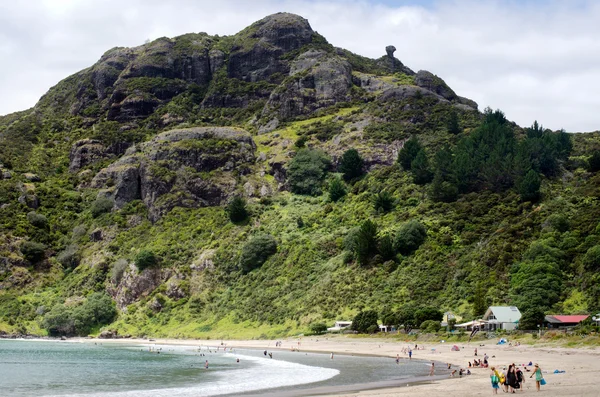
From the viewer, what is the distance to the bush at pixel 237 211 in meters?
119

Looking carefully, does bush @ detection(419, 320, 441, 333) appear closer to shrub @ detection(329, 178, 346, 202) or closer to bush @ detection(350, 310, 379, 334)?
bush @ detection(350, 310, 379, 334)

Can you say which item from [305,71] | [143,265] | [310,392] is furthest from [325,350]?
[305,71]

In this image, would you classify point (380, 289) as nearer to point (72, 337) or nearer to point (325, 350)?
point (325, 350)

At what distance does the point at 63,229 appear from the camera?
13550cm

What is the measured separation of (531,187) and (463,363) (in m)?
50.2

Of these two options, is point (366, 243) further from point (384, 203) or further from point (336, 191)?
point (336, 191)

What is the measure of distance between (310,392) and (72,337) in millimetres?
82990

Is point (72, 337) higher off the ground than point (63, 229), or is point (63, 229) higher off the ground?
point (63, 229)

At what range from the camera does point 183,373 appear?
50781mm

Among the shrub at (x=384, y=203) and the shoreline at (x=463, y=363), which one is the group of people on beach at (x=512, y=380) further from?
the shrub at (x=384, y=203)

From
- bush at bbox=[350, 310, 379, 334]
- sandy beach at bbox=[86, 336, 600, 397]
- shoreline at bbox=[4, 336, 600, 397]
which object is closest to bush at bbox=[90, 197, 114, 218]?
sandy beach at bbox=[86, 336, 600, 397]

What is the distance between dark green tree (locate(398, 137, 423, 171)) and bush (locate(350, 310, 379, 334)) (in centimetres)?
4409

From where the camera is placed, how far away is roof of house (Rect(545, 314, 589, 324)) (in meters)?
61.0

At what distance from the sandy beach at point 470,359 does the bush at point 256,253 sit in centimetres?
2537
